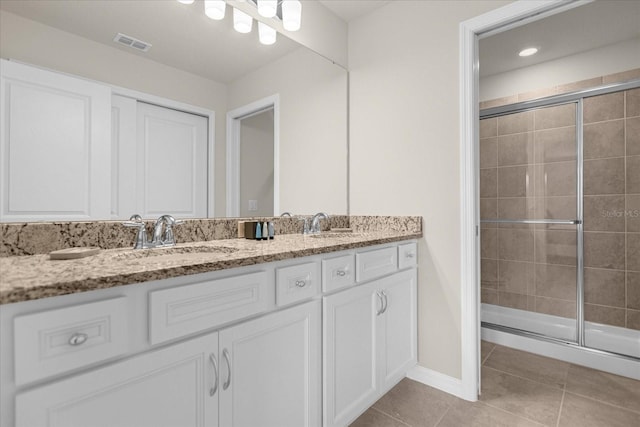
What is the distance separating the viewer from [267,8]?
1742 millimetres

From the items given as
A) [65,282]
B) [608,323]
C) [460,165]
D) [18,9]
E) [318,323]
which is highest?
[18,9]

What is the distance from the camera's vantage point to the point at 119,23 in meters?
1.24

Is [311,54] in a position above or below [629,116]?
above

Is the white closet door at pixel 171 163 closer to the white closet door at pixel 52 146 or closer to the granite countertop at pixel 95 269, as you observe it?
the white closet door at pixel 52 146

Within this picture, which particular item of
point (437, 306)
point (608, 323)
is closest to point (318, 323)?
point (437, 306)

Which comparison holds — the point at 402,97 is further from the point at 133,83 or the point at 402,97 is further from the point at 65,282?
the point at 65,282

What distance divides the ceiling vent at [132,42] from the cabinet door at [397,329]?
1.44 meters

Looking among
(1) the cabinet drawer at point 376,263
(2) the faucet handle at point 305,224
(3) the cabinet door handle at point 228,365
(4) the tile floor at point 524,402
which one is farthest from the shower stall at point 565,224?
(3) the cabinet door handle at point 228,365

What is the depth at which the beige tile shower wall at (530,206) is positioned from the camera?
2.59m

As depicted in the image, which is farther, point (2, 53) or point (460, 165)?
point (460, 165)

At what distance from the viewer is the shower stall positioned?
2.35m

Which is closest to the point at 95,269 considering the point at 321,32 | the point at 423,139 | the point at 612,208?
the point at 423,139

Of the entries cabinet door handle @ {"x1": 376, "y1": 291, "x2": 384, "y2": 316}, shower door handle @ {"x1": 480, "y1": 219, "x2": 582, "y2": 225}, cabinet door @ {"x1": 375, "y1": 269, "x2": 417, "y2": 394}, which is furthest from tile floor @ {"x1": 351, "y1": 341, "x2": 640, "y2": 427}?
shower door handle @ {"x1": 480, "y1": 219, "x2": 582, "y2": 225}

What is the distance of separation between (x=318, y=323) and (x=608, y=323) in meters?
2.51
